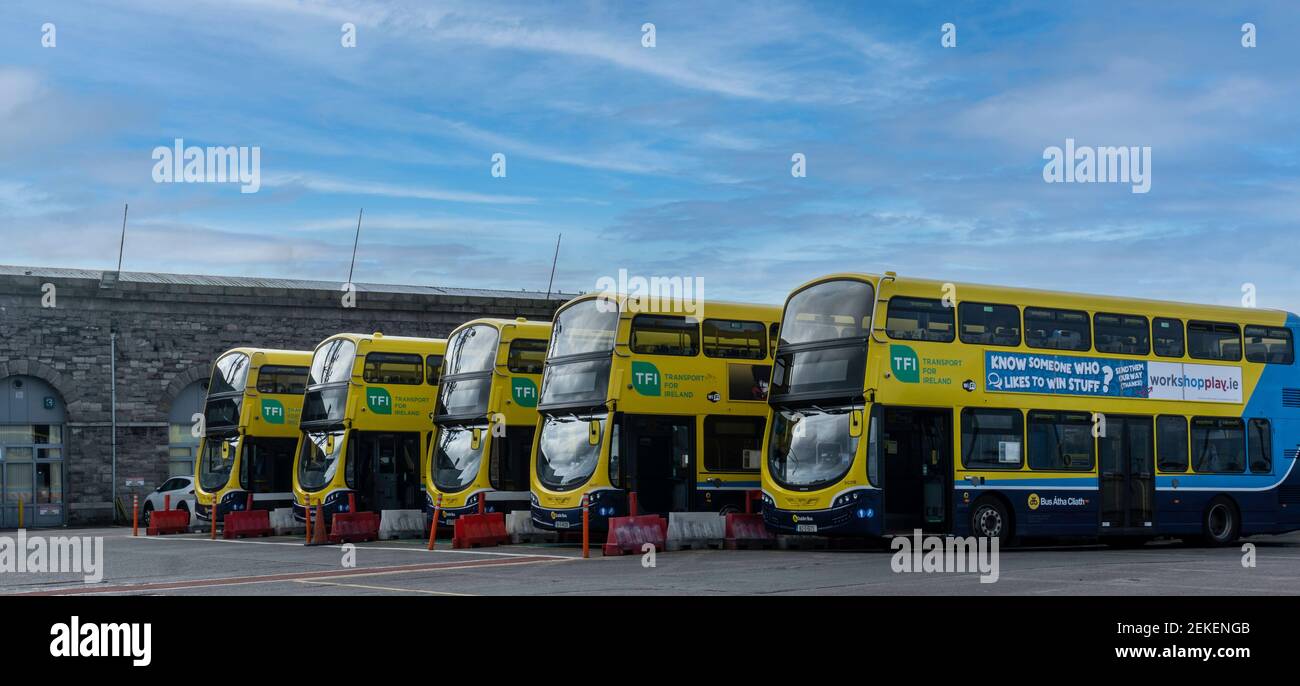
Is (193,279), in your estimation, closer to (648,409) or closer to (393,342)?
(393,342)

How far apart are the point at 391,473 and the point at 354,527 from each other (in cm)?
326

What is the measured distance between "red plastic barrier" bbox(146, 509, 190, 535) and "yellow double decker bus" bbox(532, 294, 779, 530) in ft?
45.2

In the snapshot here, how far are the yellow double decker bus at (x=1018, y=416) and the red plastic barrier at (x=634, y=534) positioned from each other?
1.79 metres

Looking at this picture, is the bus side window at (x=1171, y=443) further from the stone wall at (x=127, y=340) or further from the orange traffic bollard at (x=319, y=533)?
the stone wall at (x=127, y=340)

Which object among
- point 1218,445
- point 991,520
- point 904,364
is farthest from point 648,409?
point 1218,445

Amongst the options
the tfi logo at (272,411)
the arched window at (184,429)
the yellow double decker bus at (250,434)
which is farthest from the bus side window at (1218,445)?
the arched window at (184,429)

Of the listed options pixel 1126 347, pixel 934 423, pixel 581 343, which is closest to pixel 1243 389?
pixel 1126 347

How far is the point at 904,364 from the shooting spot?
2039cm

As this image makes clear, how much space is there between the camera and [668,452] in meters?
23.9

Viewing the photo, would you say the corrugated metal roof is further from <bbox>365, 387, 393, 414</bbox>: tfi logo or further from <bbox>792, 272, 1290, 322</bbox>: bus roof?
<bbox>792, 272, 1290, 322</bbox>: bus roof

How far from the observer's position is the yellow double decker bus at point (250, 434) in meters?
32.8

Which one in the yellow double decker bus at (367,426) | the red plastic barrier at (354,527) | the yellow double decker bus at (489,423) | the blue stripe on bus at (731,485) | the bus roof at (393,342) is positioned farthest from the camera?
the bus roof at (393,342)
